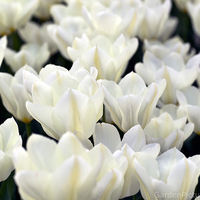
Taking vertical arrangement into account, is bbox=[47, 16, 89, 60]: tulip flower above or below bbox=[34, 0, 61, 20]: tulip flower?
above

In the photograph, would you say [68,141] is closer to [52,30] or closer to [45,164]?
[45,164]

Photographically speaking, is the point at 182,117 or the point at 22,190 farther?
the point at 182,117

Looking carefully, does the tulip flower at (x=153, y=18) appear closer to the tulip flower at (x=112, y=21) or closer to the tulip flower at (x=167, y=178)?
the tulip flower at (x=112, y=21)

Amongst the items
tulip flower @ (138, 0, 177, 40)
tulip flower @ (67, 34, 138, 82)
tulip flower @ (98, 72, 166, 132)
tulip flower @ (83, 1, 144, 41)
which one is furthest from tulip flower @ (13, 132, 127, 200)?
tulip flower @ (138, 0, 177, 40)

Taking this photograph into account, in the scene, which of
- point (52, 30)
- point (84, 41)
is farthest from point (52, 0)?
point (84, 41)

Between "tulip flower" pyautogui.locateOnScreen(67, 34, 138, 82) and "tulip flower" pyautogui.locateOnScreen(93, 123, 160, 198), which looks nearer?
"tulip flower" pyautogui.locateOnScreen(93, 123, 160, 198)

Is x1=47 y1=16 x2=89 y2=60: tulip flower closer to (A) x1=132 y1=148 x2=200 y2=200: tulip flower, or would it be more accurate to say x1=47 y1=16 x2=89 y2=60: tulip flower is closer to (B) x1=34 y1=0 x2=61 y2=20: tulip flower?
(B) x1=34 y1=0 x2=61 y2=20: tulip flower

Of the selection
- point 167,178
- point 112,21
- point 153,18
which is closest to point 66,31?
point 112,21
